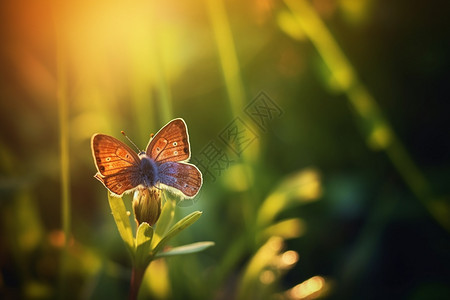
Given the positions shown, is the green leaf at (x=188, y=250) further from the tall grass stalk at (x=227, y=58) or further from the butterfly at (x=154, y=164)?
the tall grass stalk at (x=227, y=58)

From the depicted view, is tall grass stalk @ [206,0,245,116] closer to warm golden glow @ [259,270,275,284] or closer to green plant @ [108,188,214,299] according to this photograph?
warm golden glow @ [259,270,275,284]

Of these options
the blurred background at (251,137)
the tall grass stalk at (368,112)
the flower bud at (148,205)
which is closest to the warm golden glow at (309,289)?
the blurred background at (251,137)

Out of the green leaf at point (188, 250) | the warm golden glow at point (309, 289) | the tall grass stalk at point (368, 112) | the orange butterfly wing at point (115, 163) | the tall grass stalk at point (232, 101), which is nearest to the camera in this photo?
the orange butterfly wing at point (115, 163)

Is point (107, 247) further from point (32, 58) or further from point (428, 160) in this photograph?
point (428, 160)

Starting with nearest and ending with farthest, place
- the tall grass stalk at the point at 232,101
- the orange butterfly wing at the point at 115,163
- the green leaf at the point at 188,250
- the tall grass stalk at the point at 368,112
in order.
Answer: the orange butterfly wing at the point at 115,163 < the green leaf at the point at 188,250 < the tall grass stalk at the point at 232,101 < the tall grass stalk at the point at 368,112

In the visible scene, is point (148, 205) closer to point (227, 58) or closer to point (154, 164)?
point (154, 164)

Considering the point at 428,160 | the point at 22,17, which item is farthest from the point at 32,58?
the point at 428,160

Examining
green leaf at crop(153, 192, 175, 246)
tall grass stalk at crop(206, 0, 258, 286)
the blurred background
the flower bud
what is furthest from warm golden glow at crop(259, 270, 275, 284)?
the flower bud
